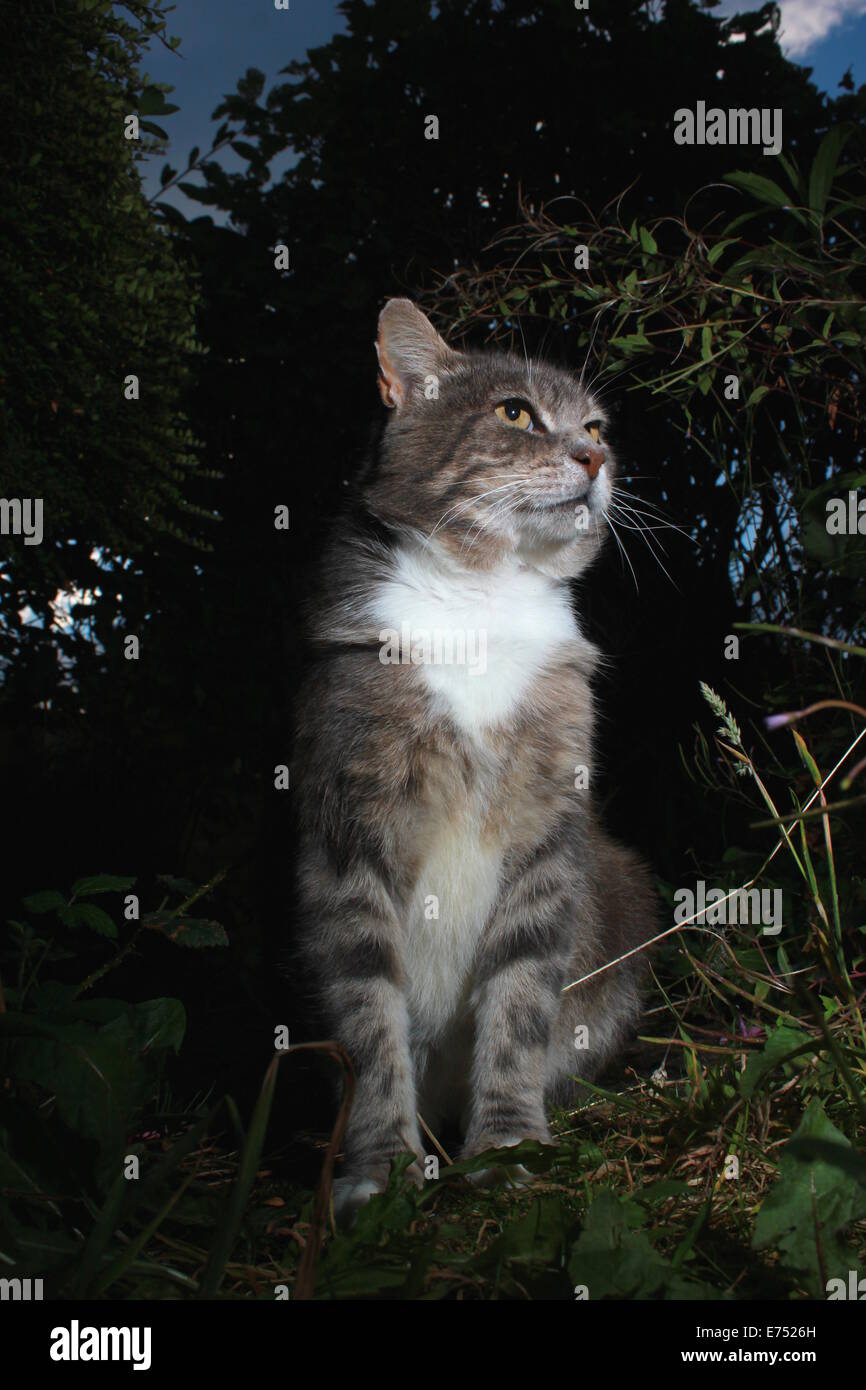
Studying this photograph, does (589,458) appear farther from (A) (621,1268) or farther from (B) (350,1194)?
(A) (621,1268)

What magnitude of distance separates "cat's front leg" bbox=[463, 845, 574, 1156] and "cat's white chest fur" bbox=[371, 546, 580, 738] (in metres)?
0.40

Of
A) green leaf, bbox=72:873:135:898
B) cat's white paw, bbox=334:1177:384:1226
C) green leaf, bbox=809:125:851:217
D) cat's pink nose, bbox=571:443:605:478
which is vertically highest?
green leaf, bbox=809:125:851:217

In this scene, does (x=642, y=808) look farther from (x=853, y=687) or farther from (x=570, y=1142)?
(x=570, y=1142)

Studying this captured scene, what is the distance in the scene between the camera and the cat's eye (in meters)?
2.95

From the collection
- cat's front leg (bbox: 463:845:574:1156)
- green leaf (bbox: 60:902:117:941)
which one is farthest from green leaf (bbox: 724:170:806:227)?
green leaf (bbox: 60:902:117:941)

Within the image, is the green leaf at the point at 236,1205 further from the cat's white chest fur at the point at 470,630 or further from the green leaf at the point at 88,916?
the cat's white chest fur at the point at 470,630

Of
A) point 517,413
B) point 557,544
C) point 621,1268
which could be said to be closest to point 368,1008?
point 621,1268

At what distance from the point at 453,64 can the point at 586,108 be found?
49cm

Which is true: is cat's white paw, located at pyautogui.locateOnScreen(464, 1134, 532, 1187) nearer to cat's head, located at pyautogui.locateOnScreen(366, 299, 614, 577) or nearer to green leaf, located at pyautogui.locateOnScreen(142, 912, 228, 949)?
green leaf, located at pyautogui.locateOnScreen(142, 912, 228, 949)

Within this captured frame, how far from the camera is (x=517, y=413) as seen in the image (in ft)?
9.71

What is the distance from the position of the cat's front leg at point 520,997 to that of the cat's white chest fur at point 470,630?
1.32 ft
